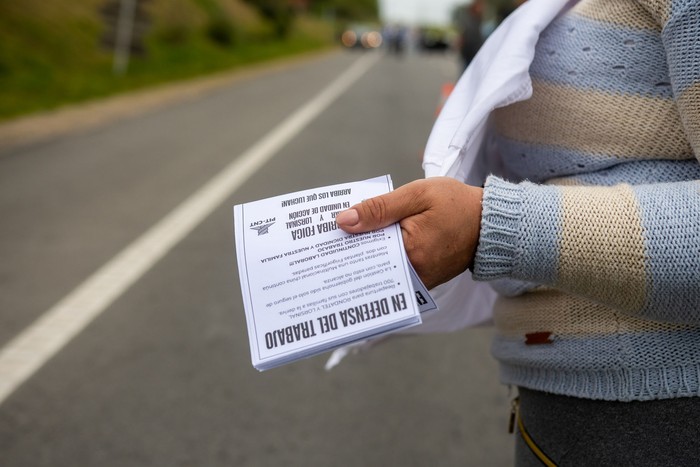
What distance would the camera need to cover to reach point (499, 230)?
964mm

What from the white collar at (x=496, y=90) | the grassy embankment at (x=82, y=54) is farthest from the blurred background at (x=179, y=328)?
the white collar at (x=496, y=90)

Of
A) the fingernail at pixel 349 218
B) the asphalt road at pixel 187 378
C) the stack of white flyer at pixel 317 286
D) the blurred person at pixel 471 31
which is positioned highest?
the blurred person at pixel 471 31

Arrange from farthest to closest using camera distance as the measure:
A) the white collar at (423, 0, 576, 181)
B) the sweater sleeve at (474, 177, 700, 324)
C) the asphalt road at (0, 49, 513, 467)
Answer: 1. the asphalt road at (0, 49, 513, 467)
2. the white collar at (423, 0, 576, 181)
3. the sweater sleeve at (474, 177, 700, 324)

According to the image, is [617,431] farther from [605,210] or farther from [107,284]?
[107,284]

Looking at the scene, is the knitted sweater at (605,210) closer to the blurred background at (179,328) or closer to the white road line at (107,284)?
the blurred background at (179,328)

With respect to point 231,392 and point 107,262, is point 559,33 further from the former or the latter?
point 107,262

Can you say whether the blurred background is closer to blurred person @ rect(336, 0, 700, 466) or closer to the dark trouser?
blurred person @ rect(336, 0, 700, 466)

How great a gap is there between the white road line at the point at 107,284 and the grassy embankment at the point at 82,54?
4.63 metres

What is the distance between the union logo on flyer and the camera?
1010 millimetres

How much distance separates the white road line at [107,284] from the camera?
11.2 ft

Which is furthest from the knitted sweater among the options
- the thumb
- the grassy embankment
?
the grassy embankment

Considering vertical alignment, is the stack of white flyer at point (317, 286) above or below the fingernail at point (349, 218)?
below

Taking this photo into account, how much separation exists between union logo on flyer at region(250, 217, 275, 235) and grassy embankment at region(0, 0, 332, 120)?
9.81 m

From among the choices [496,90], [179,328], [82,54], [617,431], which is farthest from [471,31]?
[82,54]
